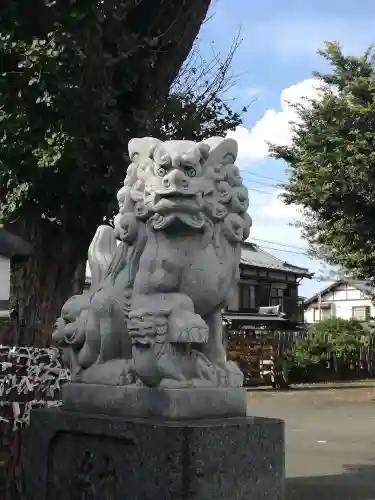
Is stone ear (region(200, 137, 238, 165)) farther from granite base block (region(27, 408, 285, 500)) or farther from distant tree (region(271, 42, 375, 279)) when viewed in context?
distant tree (region(271, 42, 375, 279))

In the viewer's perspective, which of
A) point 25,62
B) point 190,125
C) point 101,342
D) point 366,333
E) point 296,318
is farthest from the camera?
point 296,318

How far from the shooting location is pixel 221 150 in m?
4.11

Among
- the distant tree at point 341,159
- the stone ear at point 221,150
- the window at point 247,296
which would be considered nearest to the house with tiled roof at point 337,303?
the window at point 247,296

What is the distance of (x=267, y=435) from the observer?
384 cm

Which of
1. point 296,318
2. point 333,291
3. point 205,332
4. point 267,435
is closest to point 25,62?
point 205,332

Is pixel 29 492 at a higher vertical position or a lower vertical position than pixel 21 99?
lower

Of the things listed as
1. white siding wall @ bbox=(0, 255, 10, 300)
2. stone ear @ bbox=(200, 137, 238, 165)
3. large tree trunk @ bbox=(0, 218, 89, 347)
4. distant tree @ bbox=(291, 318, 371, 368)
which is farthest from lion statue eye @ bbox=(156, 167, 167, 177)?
distant tree @ bbox=(291, 318, 371, 368)

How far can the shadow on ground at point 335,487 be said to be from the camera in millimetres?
7129

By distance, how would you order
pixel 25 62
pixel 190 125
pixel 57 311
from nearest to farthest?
pixel 25 62
pixel 57 311
pixel 190 125

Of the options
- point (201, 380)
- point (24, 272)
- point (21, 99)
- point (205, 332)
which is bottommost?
point (201, 380)

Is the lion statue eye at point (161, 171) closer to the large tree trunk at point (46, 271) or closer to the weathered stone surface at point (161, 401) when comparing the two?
the weathered stone surface at point (161, 401)

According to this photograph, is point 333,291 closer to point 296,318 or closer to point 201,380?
point 296,318

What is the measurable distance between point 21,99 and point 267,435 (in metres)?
3.49

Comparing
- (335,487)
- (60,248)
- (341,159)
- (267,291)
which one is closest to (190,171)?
(60,248)
